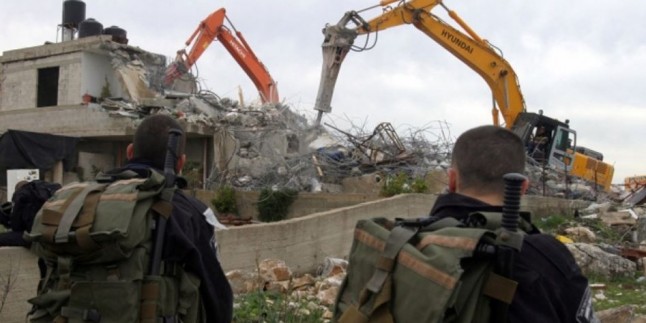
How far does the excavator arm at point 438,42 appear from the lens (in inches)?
625

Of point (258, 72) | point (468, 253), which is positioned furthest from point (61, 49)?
point (468, 253)

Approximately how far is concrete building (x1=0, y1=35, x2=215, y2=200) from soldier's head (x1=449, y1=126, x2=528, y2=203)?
633 inches

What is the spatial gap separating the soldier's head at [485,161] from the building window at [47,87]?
70.8 ft

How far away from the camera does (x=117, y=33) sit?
863 inches

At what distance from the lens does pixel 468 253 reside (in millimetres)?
1741

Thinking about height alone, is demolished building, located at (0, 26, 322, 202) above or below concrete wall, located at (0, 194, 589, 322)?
above

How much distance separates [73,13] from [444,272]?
2545 centimetres

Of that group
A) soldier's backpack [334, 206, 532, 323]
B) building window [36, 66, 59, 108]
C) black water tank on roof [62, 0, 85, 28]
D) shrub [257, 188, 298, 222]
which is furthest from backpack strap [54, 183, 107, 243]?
black water tank on roof [62, 0, 85, 28]

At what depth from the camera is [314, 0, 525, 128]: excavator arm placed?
15867 millimetres

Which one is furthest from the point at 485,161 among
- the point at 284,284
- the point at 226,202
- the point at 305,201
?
the point at 226,202

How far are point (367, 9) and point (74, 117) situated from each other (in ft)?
30.7

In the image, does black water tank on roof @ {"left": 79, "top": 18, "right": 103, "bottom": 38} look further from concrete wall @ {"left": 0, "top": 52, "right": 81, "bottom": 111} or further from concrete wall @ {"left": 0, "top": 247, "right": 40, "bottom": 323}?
concrete wall @ {"left": 0, "top": 247, "right": 40, "bottom": 323}

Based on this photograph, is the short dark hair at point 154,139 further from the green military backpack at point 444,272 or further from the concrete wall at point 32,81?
the concrete wall at point 32,81

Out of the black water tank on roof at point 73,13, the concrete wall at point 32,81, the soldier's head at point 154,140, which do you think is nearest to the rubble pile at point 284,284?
the soldier's head at point 154,140
